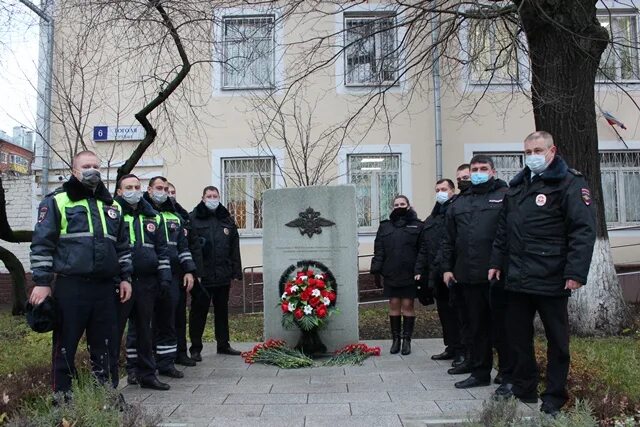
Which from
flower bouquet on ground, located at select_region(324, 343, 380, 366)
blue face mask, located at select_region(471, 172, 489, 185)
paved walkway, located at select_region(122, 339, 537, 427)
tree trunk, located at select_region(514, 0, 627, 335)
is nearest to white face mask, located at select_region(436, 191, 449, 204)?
blue face mask, located at select_region(471, 172, 489, 185)

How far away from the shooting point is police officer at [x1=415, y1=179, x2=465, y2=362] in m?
6.77

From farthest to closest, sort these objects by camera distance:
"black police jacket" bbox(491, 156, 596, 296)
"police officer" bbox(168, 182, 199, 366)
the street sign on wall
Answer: the street sign on wall < "police officer" bbox(168, 182, 199, 366) < "black police jacket" bbox(491, 156, 596, 296)

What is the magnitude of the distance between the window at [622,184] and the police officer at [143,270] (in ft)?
36.5

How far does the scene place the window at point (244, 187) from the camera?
12.9 metres

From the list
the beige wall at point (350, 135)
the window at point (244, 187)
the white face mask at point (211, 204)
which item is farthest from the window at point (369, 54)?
the white face mask at point (211, 204)

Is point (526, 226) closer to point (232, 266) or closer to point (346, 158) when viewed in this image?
point (232, 266)

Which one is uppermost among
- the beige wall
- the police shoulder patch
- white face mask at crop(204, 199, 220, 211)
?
the beige wall

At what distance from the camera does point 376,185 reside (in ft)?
42.4

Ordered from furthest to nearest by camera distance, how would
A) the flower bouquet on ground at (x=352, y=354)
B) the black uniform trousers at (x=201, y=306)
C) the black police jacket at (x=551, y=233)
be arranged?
1. the black uniform trousers at (x=201, y=306)
2. the flower bouquet on ground at (x=352, y=354)
3. the black police jacket at (x=551, y=233)

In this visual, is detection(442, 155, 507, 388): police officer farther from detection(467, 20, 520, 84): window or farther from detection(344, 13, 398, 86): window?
detection(344, 13, 398, 86): window

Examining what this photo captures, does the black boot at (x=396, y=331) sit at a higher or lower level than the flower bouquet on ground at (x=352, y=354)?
higher

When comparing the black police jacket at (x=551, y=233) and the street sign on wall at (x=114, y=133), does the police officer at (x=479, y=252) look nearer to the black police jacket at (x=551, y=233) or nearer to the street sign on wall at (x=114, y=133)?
the black police jacket at (x=551, y=233)

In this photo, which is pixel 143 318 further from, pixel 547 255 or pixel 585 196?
pixel 585 196

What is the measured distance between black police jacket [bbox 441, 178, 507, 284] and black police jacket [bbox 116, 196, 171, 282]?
9.33 ft
